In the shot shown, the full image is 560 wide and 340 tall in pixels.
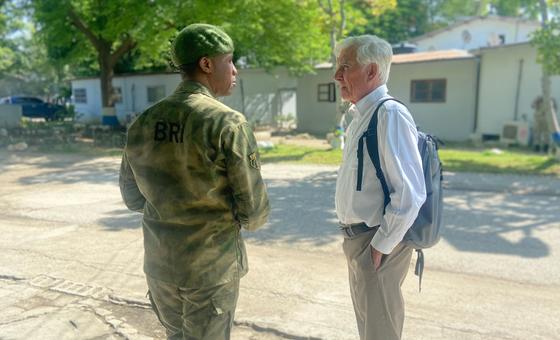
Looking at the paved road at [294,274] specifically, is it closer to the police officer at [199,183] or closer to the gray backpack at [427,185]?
the gray backpack at [427,185]

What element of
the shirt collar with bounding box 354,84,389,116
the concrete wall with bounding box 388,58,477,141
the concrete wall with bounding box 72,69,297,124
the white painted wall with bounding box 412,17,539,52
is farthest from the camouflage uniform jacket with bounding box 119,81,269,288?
the white painted wall with bounding box 412,17,539,52

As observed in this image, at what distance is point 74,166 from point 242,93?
11837 mm

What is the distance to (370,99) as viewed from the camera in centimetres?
235

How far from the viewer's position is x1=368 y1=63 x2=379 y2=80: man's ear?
235 cm

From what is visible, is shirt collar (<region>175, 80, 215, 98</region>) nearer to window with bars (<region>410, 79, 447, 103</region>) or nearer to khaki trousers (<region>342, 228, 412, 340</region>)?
khaki trousers (<region>342, 228, 412, 340</region>)

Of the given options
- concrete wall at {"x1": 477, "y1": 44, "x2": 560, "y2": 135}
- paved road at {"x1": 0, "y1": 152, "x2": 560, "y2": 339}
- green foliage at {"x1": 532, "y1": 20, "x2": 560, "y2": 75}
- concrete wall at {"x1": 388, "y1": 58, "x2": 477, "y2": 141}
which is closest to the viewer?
paved road at {"x1": 0, "y1": 152, "x2": 560, "y2": 339}

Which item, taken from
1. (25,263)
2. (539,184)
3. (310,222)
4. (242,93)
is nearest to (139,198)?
(25,263)

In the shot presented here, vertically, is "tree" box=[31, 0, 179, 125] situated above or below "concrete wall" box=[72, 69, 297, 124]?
above

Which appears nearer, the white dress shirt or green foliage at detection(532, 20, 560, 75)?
the white dress shirt

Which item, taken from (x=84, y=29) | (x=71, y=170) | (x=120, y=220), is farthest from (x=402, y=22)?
(x=120, y=220)

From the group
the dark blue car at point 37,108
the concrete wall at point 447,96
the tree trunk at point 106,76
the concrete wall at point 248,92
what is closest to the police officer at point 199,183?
the concrete wall at point 447,96

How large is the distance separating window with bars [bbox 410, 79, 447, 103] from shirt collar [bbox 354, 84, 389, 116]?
58.8 feet

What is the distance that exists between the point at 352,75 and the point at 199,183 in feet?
3.13

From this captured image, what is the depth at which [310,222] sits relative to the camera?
6766 mm
